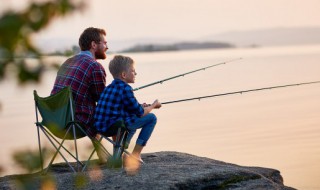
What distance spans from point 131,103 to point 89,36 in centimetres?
64

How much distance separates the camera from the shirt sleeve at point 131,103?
17.1ft

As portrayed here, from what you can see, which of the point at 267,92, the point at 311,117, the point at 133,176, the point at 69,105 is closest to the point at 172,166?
the point at 133,176

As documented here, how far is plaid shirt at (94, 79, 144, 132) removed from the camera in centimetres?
521

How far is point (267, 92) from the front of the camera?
19.6 meters

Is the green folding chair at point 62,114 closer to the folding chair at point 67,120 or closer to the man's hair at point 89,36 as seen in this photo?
the folding chair at point 67,120

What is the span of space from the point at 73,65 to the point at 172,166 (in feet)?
3.48

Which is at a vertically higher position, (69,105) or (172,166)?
(69,105)

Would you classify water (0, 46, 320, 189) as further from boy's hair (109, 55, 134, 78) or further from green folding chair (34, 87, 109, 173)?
boy's hair (109, 55, 134, 78)

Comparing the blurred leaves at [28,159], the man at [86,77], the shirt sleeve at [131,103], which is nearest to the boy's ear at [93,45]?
the man at [86,77]

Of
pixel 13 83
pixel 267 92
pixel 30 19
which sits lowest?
pixel 267 92

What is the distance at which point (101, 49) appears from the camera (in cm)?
564

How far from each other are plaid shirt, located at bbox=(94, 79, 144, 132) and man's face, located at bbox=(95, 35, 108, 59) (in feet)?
1.46

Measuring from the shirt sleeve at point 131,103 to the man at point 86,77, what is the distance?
354 millimetres

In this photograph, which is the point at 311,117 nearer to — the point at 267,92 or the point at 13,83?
the point at 267,92
